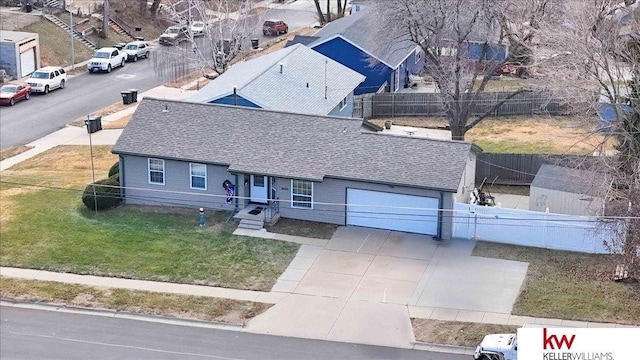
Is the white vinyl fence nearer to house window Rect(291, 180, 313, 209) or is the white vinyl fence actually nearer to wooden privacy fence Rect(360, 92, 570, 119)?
house window Rect(291, 180, 313, 209)

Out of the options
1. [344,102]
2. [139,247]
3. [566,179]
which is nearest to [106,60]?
[344,102]

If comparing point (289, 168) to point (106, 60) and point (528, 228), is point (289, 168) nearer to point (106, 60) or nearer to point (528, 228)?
point (528, 228)

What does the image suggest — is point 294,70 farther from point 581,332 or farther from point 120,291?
point 581,332

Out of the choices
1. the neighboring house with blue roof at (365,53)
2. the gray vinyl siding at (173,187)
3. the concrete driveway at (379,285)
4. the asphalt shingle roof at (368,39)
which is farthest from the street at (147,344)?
the neighboring house with blue roof at (365,53)

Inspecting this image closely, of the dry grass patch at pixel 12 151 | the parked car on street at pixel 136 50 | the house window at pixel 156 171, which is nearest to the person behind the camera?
the house window at pixel 156 171

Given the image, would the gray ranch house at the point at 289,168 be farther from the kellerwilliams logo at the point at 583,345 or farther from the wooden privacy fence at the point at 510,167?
the kellerwilliams logo at the point at 583,345
